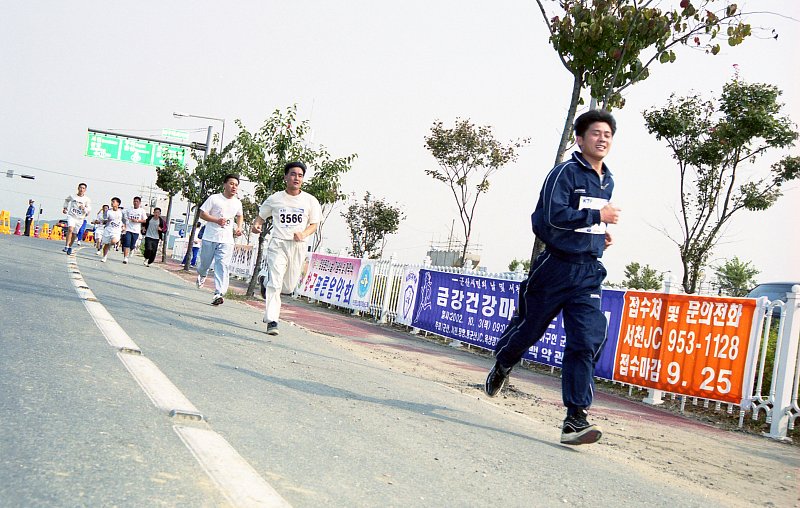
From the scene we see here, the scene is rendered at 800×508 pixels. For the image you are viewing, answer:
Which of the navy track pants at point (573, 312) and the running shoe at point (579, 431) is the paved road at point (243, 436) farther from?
the navy track pants at point (573, 312)

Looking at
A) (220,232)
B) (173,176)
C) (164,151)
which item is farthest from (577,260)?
(164,151)

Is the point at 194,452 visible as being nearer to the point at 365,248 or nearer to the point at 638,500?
the point at 638,500

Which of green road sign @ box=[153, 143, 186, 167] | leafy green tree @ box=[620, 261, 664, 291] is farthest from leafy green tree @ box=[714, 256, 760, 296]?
green road sign @ box=[153, 143, 186, 167]

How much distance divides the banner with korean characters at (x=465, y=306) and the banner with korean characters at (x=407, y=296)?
0.21m

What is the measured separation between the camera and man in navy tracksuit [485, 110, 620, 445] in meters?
4.91

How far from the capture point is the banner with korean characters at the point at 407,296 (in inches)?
680

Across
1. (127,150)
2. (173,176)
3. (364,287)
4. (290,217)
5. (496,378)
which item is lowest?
(496,378)

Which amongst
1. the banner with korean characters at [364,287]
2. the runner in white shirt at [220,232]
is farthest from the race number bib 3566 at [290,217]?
the banner with korean characters at [364,287]

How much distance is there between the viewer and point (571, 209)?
496 centimetres

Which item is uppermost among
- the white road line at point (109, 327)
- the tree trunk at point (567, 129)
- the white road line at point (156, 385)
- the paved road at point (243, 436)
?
the tree trunk at point (567, 129)

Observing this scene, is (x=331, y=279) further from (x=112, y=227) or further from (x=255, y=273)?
(x=112, y=227)

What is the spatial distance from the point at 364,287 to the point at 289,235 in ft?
35.5

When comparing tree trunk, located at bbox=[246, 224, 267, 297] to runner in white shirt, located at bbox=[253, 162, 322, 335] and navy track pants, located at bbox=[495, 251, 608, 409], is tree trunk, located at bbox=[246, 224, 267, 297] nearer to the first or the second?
runner in white shirt, located at bbox=[253, 162, 322, 335]

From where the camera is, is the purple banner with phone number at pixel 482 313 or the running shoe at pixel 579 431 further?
the purple banner with phone number at pixel 482 313
